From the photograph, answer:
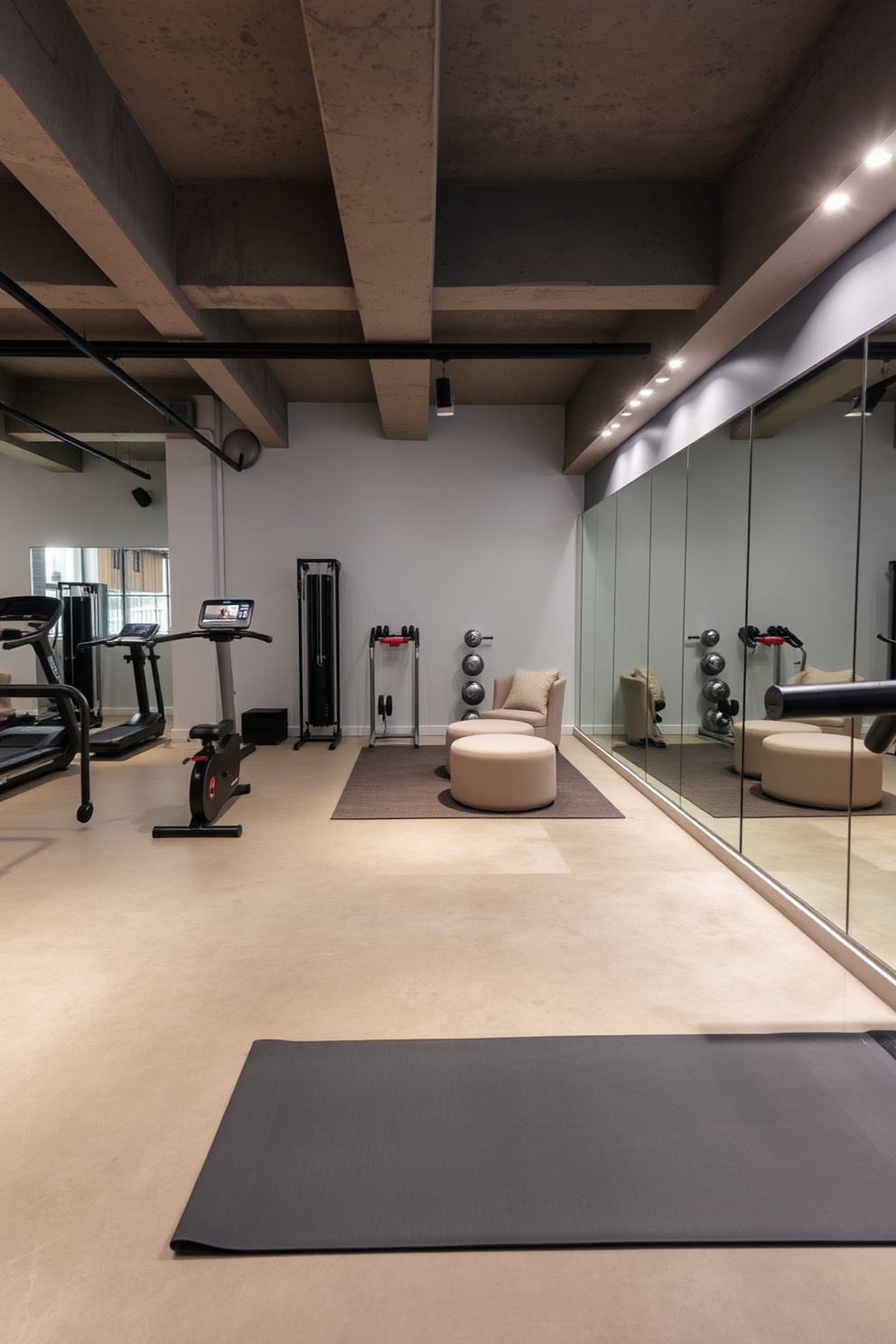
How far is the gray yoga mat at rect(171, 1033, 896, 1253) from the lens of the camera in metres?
1.57

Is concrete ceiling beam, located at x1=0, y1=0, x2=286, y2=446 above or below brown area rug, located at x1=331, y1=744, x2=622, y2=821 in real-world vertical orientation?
above

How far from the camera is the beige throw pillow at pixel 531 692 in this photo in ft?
22.5

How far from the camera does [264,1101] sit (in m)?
1.98

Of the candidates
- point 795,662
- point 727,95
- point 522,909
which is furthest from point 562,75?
point 522,909

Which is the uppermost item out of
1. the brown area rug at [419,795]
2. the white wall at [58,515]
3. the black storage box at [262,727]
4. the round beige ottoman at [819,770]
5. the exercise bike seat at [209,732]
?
the white wall at [58,515]

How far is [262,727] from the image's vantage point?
25.3ft

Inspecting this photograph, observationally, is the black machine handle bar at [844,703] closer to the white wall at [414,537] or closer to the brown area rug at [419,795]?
the brown area rug at [419,795]

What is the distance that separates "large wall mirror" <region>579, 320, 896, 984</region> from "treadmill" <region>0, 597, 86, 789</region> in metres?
4.06

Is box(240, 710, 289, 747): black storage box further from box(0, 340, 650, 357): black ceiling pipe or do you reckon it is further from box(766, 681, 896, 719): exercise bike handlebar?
box(766, 681, 896, 719): exercise bike handlebar

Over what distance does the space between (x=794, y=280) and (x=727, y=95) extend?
2.67 ft

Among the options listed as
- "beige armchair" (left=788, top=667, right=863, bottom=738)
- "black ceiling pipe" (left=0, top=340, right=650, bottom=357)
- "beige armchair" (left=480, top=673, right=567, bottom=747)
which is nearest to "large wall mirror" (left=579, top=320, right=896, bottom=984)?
"beige armchair" (left=788, top=667, right=863, bottom=738)

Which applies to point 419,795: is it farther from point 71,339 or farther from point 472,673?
point 71,339

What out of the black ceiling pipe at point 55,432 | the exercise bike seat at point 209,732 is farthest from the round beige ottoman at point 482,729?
the black ceiling pipe at point 55,432

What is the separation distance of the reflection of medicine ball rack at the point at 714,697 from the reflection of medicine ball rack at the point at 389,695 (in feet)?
12.4
